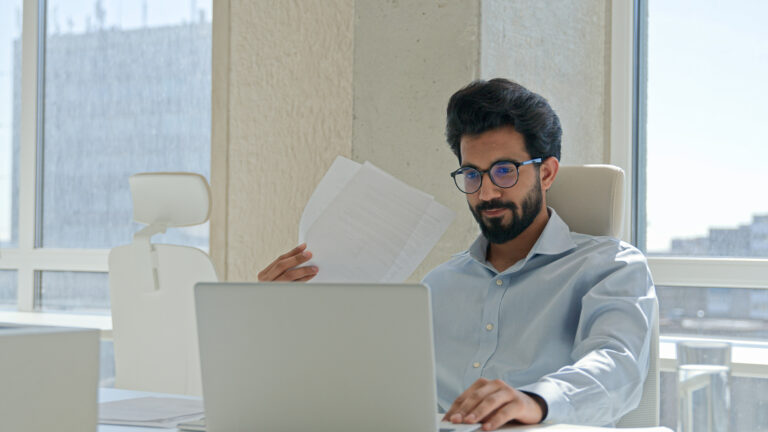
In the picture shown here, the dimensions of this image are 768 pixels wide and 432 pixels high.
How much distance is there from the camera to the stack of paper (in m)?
1.55

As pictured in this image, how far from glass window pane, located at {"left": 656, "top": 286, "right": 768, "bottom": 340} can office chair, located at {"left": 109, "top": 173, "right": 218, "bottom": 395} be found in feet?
4.93

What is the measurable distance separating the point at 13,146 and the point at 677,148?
122 inches

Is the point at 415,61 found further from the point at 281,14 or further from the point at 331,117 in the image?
the point at 281,14

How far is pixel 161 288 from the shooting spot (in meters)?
2.54

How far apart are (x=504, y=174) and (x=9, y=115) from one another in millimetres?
3153

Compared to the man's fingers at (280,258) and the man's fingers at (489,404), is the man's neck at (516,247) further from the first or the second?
the man's fingers at (489,404)

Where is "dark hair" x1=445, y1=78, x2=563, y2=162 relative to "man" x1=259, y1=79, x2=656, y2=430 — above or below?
above

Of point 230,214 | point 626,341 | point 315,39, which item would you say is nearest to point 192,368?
point 230,214

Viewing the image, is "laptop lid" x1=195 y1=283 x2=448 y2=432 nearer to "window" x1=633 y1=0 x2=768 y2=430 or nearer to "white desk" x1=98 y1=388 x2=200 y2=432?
"white desk" x1=98 y1=388 x2=200 y2=432

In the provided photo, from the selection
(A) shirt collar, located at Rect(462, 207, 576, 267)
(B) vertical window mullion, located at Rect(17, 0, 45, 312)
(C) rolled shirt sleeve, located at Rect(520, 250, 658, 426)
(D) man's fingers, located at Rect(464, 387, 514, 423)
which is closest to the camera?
(D) man's fingers, located at Rect(464, 387, 514, 423)

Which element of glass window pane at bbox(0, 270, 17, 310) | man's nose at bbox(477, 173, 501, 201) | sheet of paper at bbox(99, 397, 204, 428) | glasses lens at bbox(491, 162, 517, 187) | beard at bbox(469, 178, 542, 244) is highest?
glasses lens at bbox(491, 162, 517, 187)

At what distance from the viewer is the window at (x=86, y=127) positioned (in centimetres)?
358

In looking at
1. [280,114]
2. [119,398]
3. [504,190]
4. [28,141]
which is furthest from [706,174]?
[28,141]

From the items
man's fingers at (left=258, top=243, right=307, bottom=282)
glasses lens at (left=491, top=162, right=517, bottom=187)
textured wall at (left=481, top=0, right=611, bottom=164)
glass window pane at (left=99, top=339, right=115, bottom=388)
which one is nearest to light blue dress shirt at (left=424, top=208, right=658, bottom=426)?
glasses lens at (left=491, top=162, right=517, bottom=187)
